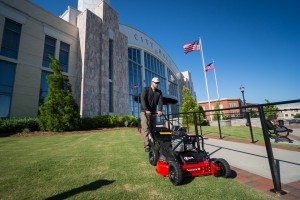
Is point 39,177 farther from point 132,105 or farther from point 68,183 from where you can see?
point 132,105

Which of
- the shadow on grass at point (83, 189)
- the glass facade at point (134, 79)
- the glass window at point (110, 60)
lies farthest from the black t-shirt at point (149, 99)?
the glass facade at point (134, 79)

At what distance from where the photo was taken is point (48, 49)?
16.2 metres

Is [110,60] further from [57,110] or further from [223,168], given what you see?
A: [223,168]

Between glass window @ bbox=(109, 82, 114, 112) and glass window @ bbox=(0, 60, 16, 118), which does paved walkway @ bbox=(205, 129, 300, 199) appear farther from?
glass window @ bbox=(109, 82, 114, 112)

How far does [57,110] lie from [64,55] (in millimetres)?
7932

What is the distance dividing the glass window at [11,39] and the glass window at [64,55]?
144 inches

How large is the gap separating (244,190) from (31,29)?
19.4 m

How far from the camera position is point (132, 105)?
2488 centimetres

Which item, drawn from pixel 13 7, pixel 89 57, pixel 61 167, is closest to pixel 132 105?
pixel 89 57

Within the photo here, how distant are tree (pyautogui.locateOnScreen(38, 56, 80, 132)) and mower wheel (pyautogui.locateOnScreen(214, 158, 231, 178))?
1190 cm

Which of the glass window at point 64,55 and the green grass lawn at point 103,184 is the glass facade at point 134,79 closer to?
the glass window at point 64,55

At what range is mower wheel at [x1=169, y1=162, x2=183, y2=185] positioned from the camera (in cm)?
236

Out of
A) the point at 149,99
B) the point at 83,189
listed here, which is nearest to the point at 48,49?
the point at 149,99

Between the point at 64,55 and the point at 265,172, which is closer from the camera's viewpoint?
the point at 265,172
